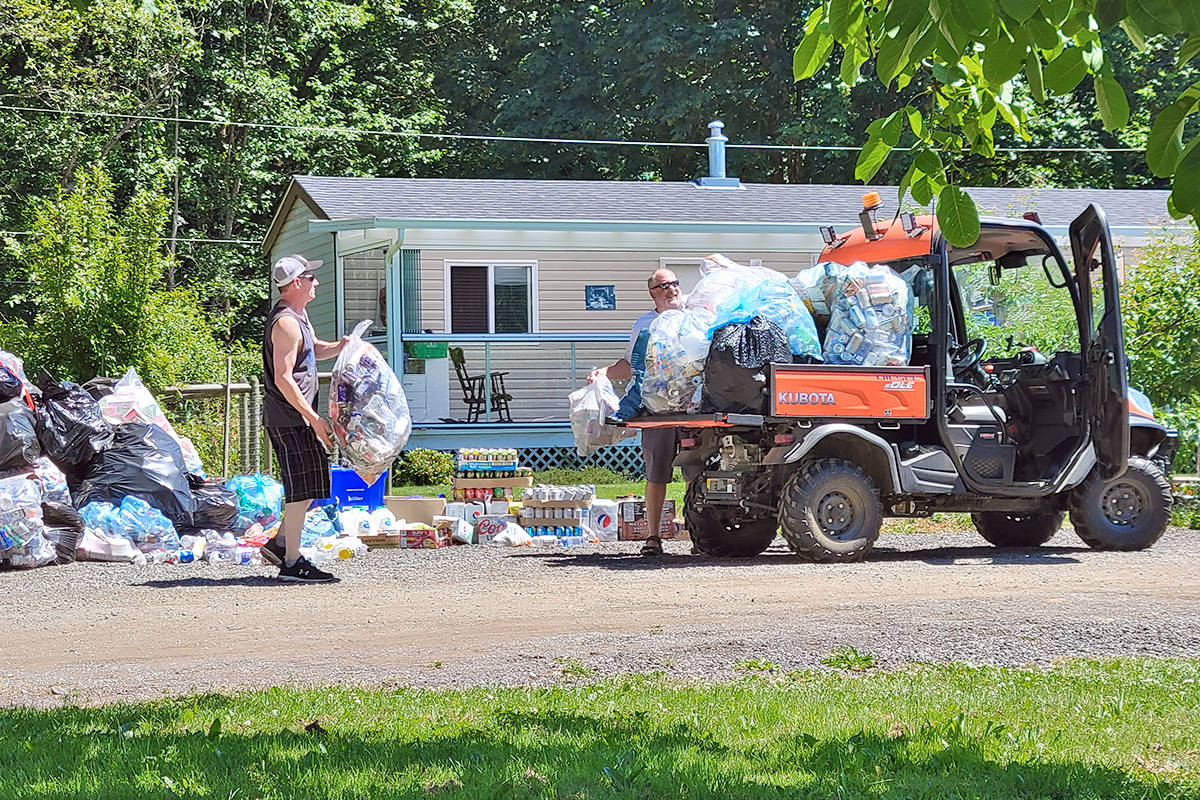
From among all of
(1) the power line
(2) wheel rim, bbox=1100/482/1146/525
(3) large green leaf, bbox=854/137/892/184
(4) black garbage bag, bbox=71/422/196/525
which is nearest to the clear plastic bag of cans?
(2) wheel rim, bbox=1100/482/1146/525

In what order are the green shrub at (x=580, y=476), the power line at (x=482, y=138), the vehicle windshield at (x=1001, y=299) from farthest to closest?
1. the power line at (x=482, y=138)
2. the green shrub at (x=580, y=476)
3. the vehicle windshield at (x=1001, y=299)

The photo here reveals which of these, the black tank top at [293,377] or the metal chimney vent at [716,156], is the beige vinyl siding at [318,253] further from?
the black tank top at [293,377]

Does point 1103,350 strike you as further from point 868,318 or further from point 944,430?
point 868,318

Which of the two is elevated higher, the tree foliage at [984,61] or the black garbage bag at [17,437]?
the tree foliage at [984,61]

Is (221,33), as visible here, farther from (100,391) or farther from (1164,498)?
(1164,498)

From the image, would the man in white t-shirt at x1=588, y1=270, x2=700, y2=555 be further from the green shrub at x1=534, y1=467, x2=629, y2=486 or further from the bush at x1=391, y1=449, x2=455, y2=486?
the bush at x1=391, y1=449, x2=455, y2=486

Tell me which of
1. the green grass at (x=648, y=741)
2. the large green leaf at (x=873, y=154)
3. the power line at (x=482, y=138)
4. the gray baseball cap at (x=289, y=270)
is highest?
the power line at (x=482, y=138)

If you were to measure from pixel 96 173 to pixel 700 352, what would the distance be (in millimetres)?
13630

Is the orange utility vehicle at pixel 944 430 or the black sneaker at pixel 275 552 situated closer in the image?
the black sneaker at pixel 275 552

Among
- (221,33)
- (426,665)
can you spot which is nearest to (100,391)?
(426,665)

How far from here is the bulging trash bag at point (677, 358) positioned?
9.72 meters

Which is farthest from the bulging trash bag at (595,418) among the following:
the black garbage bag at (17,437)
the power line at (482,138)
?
the power line at (482,138)

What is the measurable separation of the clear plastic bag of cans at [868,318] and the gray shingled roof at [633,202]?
37.6 ft

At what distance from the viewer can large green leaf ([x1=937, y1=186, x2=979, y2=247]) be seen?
12.2 ft
